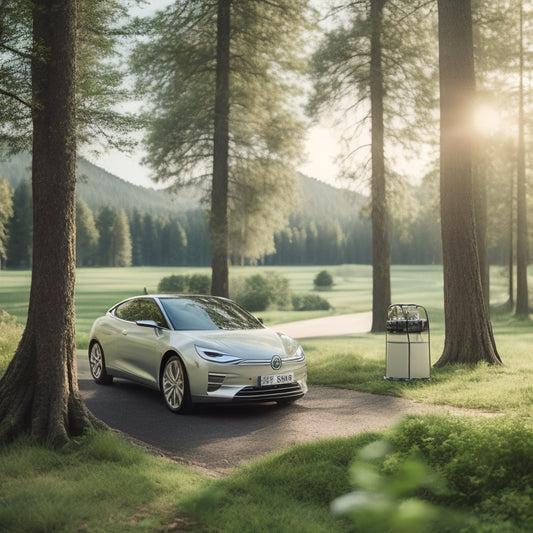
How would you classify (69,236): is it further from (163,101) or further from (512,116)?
(512,116)

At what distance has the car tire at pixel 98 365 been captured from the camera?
1085 centimetres

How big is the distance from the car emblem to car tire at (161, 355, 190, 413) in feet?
3.87

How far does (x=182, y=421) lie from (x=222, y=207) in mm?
12393

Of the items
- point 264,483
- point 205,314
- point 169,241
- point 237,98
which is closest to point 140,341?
point 205,314

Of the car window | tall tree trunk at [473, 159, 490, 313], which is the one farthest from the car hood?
tall tree trunk at [473, 159, 490, 313]

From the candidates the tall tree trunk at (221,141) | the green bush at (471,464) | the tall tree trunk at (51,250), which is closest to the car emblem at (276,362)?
the tall tree trunk at (51,250)

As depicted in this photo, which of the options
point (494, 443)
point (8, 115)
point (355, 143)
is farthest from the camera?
point (355, 143)

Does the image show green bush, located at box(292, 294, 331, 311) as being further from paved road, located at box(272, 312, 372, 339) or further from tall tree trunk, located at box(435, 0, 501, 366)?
tall tree trunk, located at box(435, 0, 501, 366)

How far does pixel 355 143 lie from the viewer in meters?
22.0

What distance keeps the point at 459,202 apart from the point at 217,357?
614 cm

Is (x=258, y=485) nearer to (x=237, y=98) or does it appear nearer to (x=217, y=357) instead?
(x=217, y=357)

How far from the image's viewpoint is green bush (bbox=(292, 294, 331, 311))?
139 feet

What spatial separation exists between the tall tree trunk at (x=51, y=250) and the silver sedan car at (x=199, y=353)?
75.3 inches

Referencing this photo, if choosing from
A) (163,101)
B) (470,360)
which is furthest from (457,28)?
(163,101)
